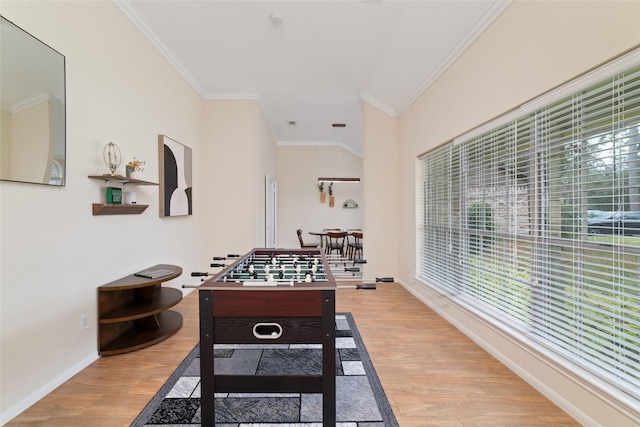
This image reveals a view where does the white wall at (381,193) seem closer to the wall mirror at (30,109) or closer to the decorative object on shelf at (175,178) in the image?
the decorative object on shelf at (175,178)

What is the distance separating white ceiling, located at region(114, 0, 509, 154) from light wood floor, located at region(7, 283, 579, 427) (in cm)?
285

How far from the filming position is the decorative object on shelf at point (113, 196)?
2414mm

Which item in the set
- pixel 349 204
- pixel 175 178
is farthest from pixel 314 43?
pixel 349 204

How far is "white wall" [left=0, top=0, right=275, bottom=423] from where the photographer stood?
67.7 inches

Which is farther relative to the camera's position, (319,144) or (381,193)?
(319,144)

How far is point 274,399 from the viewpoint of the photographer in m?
1.87

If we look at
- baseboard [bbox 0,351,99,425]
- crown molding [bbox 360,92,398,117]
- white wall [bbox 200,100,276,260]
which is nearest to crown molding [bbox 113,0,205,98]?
white wall [bbox 200,100,276,260]

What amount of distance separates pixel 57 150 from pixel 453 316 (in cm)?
373

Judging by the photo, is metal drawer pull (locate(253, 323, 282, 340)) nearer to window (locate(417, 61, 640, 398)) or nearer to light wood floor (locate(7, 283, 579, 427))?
light wood floor (locate(7, 283, 579, 427))

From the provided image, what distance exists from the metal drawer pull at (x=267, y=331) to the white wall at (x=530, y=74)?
177cm

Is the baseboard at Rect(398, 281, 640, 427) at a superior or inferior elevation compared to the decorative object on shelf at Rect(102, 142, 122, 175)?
inferior

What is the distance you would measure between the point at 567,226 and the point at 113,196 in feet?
11.1

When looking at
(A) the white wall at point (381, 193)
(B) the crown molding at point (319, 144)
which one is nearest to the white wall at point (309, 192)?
(B) the crown molding at point (319, 144)

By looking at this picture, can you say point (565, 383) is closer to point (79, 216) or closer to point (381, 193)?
point (381, 193)
